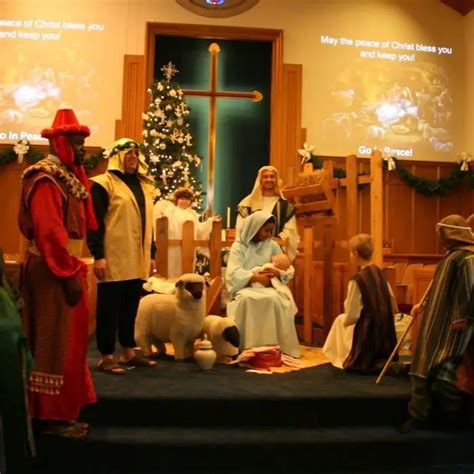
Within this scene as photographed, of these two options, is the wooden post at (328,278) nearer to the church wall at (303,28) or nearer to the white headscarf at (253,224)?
the white headscarf at (253,224)

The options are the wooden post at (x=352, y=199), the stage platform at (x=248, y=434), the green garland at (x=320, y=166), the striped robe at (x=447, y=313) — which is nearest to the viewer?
the stage platform at (x=248, y=434)

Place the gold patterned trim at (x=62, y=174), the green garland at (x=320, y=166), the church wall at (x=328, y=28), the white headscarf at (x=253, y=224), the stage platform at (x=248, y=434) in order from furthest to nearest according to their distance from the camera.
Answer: the church wall at (x=328, y=28) < the green garland at (x=320, y=166) < the white headscarf at (x=253, y=224) < the stage platform at (x=248, y=434) < the gold patterned trim at (x=62, y=174)

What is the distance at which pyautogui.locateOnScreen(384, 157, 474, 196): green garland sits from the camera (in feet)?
29.0

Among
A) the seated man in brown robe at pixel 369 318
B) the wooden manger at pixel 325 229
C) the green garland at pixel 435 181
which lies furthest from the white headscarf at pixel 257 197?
the green garland at pixel 435 181

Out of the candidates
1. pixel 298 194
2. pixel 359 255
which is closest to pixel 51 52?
pixel 298 194

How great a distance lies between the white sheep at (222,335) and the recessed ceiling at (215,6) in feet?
19.6

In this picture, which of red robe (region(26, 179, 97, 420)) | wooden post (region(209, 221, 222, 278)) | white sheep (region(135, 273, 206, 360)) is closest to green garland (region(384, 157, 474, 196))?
wooden post (region(209, 221, 222, 278))

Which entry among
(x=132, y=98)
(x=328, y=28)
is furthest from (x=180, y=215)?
(x=328, y=28)

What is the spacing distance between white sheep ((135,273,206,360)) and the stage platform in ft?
1.90

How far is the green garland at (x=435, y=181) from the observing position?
8.84m

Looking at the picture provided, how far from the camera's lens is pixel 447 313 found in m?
3.33

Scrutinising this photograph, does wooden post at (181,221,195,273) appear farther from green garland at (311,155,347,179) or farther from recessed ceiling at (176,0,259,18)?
recessed ceiling at (176,0,259,18)

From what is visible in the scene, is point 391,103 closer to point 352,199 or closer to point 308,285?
point 352,199

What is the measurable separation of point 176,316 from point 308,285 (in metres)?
1.70
